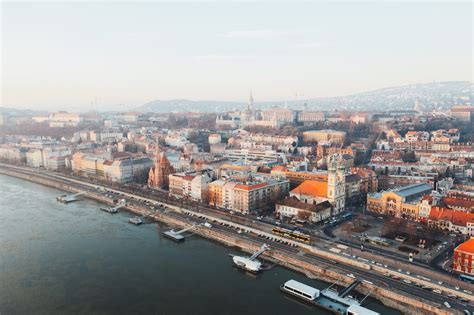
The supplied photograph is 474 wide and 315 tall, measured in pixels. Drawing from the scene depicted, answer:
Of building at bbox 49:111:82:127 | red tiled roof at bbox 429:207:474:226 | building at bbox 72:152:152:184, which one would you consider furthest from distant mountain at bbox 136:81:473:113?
red tiled roof at bbox 429:207:474:226

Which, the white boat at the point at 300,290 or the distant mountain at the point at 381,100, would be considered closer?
the white boat at the point at 300,290

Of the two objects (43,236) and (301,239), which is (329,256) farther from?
(43,236)

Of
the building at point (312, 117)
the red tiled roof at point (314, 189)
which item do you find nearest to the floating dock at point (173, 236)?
the red tiled roof at point (314, 189)

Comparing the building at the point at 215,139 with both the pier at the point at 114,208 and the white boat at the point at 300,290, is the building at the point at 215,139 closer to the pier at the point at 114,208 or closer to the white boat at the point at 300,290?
the pier at the point at 114,208

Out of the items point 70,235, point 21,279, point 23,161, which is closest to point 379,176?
point 70,235

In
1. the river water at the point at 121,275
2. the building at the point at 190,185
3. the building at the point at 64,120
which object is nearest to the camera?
the river water at the point at 121,275

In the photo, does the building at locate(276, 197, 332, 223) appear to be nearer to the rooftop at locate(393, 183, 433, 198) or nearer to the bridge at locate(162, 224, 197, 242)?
the rooftop at locate(393, 183, 433, 198)
